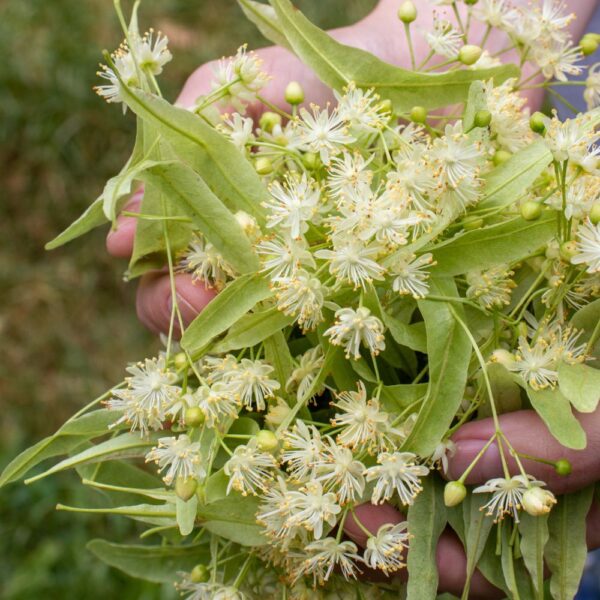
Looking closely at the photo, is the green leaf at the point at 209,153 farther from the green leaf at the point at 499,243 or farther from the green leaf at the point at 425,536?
the green leaf at the point at 425,536

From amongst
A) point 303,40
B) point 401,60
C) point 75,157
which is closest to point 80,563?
point 75,157

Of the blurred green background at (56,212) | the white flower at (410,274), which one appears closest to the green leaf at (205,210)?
the white flower at (410,274)

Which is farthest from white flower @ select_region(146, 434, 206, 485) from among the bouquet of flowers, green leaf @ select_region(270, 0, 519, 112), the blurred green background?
the blurred green background

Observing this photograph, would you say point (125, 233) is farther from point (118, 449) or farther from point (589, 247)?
point (589, 247)

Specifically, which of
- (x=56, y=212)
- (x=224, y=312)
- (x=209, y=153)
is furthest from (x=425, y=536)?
(x=56, y=212)

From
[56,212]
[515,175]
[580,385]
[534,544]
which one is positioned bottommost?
[56,212]

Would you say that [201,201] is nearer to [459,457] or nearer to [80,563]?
[459,457]
